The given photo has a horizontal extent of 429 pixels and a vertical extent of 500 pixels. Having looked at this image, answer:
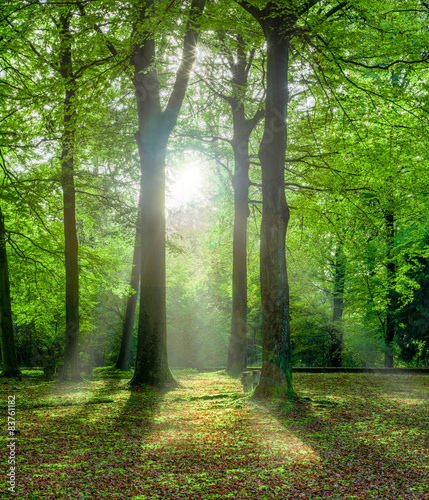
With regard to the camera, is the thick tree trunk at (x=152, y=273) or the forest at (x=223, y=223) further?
the thick tree trunk at (x=152, y=273)

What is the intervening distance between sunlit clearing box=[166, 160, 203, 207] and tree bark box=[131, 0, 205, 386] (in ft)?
15.2

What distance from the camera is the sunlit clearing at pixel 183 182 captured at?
49.7 ft

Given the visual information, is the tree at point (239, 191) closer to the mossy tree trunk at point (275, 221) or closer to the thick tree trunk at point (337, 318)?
the mossy tree trunk at point (275, 221)

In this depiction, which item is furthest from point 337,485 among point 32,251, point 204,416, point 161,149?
point 32,251

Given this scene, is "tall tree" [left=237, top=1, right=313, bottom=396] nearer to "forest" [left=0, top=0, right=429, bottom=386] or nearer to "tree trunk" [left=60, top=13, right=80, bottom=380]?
"forest" [left=0, top=0, right=429, bottom=386]

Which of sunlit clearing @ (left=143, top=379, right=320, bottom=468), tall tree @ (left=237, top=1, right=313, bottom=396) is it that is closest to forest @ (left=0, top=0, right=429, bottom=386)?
tall tree @ (left=237, top=1, right=313, bottom=396)

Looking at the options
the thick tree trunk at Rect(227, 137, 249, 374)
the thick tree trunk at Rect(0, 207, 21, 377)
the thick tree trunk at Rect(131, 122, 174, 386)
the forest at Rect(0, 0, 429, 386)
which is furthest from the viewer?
the thick tree trunk at Rect(227, 137, 249, 374)

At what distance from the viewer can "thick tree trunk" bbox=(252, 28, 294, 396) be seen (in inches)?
299

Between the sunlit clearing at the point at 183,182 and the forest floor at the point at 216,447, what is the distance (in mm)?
8300

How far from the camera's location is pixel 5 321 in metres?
12.4

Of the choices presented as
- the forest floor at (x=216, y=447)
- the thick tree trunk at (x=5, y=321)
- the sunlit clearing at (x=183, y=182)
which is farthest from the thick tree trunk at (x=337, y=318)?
the thick tree trunk at (x=5, y=321)

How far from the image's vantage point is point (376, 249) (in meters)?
16.5

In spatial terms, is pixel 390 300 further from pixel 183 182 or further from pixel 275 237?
pixel 275 237

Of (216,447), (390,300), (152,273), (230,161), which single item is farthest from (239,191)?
(216,447)
